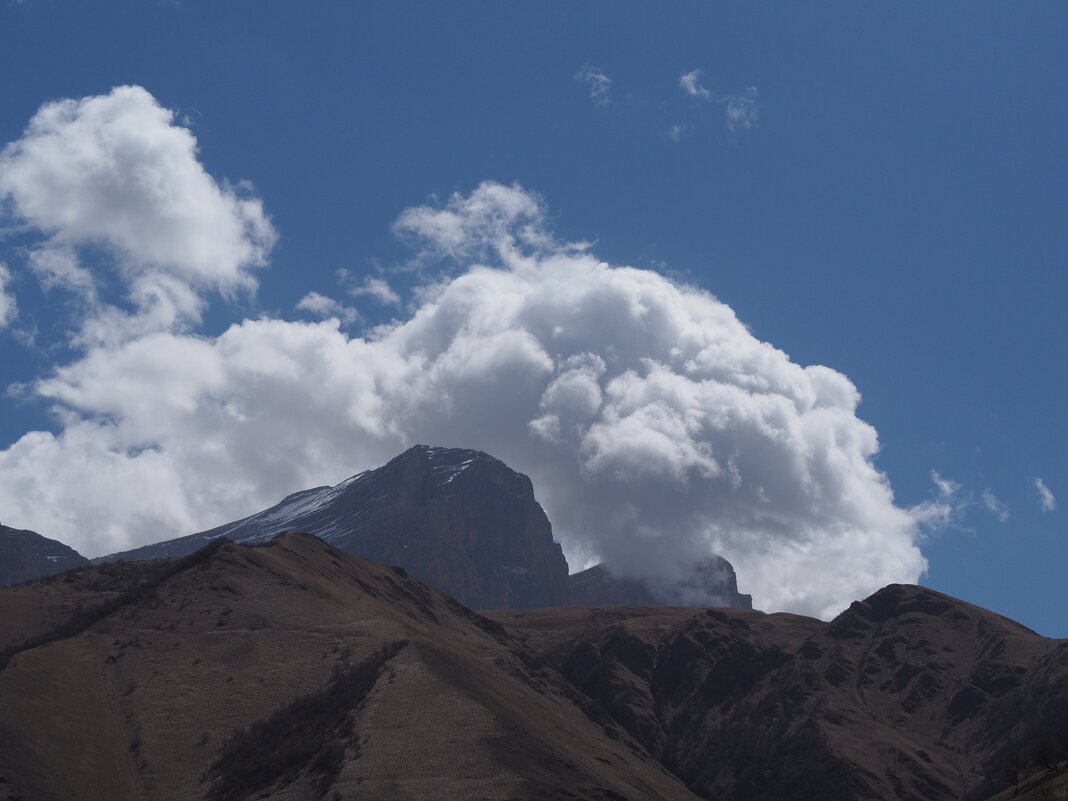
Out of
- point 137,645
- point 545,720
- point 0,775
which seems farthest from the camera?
point 545,720

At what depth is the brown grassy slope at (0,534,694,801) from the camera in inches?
5492

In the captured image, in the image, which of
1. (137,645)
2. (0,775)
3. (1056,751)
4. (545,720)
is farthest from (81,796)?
(1056,751)

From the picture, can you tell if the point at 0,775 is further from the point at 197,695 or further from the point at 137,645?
the point at 137,645

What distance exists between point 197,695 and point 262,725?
1353 centimetres

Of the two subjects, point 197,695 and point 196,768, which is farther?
point 197,695

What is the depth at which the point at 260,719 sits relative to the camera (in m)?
163

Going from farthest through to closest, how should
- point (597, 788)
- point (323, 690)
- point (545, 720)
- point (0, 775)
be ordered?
point (545, 720) < point (323, 690) < point (597, 788) < point (0, 775)

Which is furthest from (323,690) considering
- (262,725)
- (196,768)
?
(196,768)

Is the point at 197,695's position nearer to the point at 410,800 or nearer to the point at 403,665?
the point at 403,665

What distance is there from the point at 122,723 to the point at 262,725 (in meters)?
17.1

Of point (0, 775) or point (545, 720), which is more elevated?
point (545, 720)

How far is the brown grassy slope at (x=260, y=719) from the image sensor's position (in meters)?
140

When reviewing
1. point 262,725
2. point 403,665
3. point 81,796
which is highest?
point 403,665

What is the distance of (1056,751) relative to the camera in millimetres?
144500
